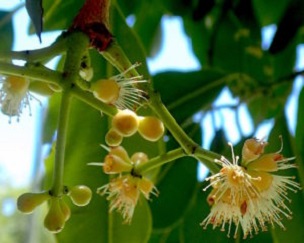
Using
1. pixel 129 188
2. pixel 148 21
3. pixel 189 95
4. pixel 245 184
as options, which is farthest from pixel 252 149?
pixel 148 21

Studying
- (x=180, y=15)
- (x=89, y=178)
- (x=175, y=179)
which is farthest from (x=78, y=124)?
(x=180, y=15)

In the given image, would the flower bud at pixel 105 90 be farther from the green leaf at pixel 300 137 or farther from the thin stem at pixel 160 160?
the green leaf at pixel 300 137

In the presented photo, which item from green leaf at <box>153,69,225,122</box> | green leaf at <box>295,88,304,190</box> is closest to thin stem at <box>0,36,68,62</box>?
green leaf at <box>295,88,304,190</box>

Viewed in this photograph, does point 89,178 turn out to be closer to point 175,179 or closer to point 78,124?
point 78,124

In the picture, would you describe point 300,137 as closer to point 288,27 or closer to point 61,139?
point 288,27

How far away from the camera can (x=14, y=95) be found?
2.54ft

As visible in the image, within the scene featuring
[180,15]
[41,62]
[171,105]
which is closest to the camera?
[41,62]

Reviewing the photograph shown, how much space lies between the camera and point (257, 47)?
1501mm

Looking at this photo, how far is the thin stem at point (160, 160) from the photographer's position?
79 cm

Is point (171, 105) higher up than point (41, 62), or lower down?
higher up

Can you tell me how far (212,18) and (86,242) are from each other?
74 centimetres

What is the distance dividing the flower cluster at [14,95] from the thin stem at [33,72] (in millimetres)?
75

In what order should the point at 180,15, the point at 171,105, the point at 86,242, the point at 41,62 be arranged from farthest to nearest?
the point at 180,15
the point at 171,105
the point at 86,242
the point at 41,62

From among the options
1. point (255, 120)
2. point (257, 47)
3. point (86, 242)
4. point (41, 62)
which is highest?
point (257, 47)
